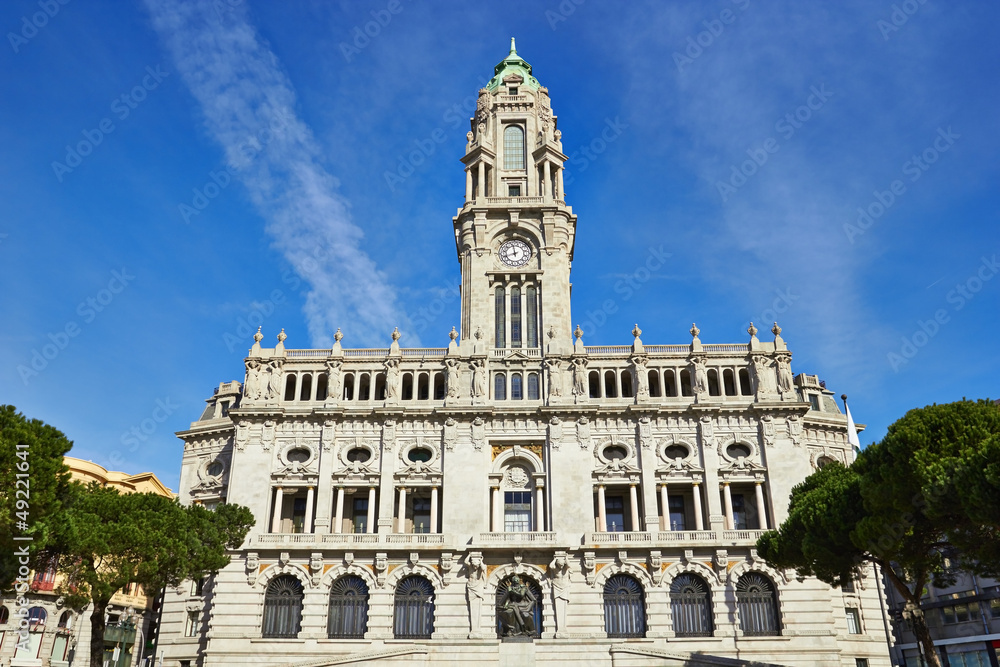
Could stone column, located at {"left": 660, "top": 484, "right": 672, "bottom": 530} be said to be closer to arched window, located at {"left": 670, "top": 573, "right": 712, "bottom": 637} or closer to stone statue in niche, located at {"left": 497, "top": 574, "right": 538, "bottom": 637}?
arched window, located at {"left": 670, "top": 573, "right": 712, "bottom": 637}

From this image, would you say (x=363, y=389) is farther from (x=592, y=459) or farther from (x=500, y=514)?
(x=592, y=459)

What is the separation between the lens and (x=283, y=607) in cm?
5653

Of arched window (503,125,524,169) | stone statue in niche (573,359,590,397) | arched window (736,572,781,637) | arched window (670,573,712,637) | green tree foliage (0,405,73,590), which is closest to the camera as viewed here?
green tree foliage (0,405,73,590)

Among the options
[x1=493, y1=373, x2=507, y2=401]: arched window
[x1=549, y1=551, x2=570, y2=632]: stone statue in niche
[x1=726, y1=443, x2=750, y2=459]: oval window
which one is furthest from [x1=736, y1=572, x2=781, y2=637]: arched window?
[x1=493, y1=373, x2=507, y2=401]: arched window

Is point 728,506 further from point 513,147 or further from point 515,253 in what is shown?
point 513,147

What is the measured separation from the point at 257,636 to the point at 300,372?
65.2ft

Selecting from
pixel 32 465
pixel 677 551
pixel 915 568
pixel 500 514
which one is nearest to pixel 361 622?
pixel 500 514

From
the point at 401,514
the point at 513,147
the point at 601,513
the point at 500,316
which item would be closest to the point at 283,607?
the point at 401,514

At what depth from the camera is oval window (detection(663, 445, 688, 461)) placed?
61344 mm

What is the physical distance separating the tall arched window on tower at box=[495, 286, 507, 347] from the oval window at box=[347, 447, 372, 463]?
45.0 ft

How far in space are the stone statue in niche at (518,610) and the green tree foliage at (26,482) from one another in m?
28.9

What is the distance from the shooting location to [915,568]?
38156mm

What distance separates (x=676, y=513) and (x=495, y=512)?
45.3 feet

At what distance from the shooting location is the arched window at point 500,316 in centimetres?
6694
